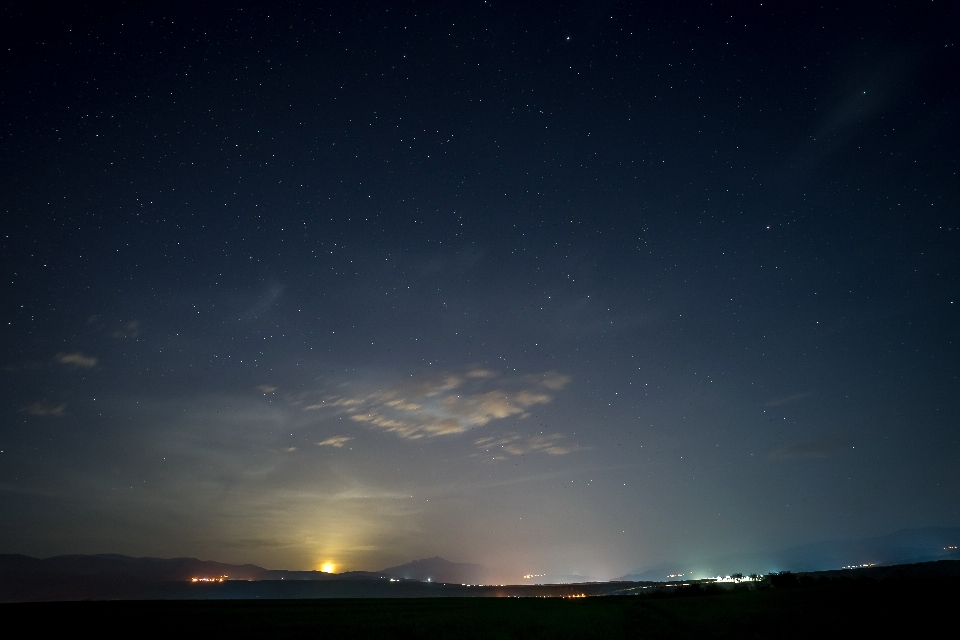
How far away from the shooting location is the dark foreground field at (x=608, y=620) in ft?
107

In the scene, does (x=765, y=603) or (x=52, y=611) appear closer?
(x=765, y=603)

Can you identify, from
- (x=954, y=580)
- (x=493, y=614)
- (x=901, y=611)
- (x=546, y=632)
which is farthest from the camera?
(x=954, y=580)

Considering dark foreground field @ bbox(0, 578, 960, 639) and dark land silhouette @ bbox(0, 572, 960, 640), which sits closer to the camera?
dark foreground field @ bbox(0, 578, 960, 639)

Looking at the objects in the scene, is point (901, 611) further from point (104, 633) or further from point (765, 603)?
point (104, 633)

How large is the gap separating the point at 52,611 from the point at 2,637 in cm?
1922

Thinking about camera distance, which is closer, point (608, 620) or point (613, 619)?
point (608, 620)

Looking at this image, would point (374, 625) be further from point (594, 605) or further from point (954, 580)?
point (954, 580)

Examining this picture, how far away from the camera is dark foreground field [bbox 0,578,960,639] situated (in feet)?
107

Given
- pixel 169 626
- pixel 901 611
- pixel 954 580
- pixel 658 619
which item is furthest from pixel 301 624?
pixel 954 580

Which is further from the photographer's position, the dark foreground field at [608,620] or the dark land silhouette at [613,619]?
the dark land silhouette at [613,619]

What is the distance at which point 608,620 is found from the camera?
3716 centimetres

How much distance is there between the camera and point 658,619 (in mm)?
38594

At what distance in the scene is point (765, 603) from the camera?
42.2 m

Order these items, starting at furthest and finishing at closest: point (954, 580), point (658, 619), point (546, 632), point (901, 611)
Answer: point (954, 580)
point (658, 619)
point (901, 611)
point (546, 632)
